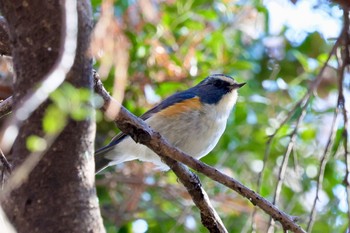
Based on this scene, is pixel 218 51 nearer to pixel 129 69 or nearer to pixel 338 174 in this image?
pixel 129 69

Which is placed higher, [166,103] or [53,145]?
[53,145]

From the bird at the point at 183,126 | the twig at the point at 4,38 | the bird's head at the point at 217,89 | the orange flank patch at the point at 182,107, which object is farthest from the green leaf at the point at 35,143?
the bird's head at the point at 217,89

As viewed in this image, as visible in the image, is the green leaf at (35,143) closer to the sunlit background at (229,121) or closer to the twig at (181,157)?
the twig at (181,157)

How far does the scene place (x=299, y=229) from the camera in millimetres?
3303

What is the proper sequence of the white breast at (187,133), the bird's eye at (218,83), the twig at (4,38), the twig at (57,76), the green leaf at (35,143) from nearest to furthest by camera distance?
1. the twig at (57,76)
2. the green leaf at (35,143)
3. the twig at (4,38)
4. the white breast at (187,133)
5. the bird's eye at (218,83)

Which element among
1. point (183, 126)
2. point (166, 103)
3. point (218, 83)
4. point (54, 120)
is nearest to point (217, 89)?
point (218, 83)

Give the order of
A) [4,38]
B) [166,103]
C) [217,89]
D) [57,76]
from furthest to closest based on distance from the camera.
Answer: [217,89] < [166,103] < [4,38] < [57,76]

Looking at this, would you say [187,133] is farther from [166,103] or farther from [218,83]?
[218,83]

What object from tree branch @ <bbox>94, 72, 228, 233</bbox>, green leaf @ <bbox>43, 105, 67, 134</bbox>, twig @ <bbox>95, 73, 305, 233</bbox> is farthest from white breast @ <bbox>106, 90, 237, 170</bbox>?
green leaf @ <bbox>43, 105, 67, 134</bbox>

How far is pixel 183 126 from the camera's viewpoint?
5348 mm

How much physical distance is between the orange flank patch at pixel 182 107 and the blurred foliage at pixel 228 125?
15.5 inches

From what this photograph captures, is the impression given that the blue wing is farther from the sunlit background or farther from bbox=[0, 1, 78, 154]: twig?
bbox=[0, 1, 78, 154]: twig

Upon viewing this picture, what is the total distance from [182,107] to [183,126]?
166 mm

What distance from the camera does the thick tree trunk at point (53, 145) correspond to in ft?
7.72
